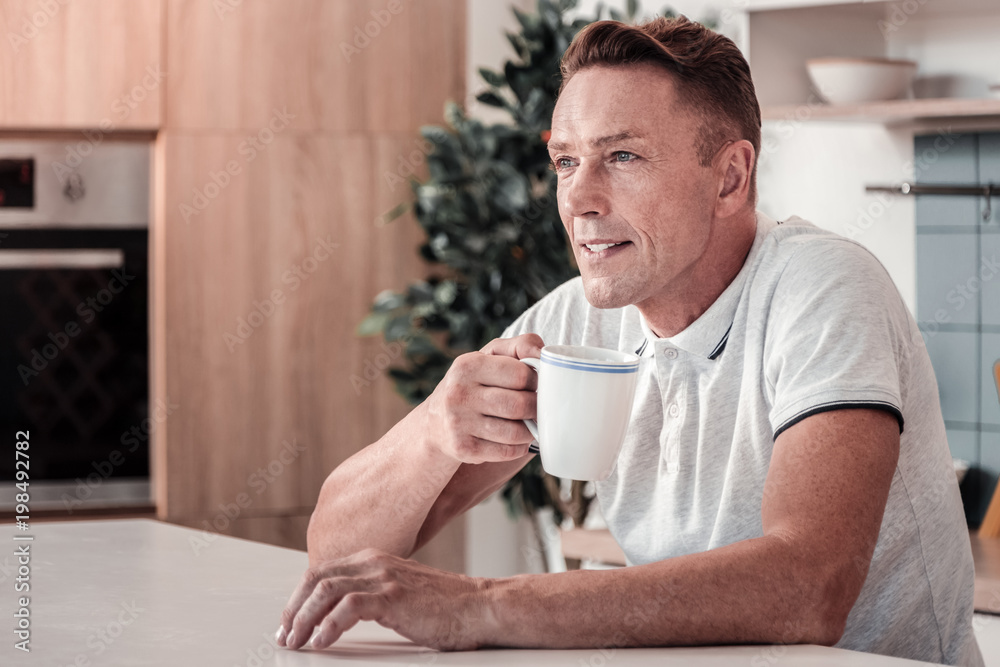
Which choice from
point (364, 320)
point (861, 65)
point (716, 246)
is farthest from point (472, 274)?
point (716, 246)

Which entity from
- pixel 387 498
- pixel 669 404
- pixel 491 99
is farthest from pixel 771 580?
pixel 491 99

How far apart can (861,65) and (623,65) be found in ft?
4.04

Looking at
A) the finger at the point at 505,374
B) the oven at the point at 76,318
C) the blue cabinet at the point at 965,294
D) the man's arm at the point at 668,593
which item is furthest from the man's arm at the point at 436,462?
the oven at the point at 76,318

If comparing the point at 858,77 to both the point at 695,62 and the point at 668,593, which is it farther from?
the point at 668,593

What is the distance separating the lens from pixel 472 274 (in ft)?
9.48

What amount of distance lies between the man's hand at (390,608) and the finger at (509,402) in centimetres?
22

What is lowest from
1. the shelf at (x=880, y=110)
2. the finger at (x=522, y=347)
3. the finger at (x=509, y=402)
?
the finger at (x=509, y=402)

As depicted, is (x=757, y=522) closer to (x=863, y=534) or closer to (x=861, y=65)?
(x=863, y=534)

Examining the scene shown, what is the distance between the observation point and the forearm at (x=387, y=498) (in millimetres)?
1242

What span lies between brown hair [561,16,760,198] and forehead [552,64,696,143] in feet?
0.05

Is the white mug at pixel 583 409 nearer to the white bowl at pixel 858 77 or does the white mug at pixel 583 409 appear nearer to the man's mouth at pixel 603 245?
the man's mouth at pixel 603 245

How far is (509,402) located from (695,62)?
0.49m

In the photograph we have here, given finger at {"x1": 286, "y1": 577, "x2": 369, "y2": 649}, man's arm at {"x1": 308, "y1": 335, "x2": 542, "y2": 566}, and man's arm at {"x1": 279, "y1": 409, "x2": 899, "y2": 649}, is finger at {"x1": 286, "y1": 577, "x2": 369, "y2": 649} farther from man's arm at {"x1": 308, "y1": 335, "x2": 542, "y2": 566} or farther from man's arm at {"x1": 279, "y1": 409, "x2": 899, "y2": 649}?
man's arm at {"x1": 308, "y1": 335, "x2": 542, "y2": 566}

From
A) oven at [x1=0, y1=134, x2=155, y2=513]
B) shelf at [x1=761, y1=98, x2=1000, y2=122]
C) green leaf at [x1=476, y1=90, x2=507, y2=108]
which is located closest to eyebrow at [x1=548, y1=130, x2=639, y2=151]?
shelf at [x1=761, y1=98, x2=1000, y2=122]
